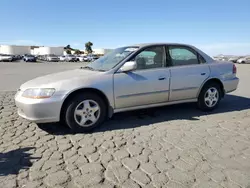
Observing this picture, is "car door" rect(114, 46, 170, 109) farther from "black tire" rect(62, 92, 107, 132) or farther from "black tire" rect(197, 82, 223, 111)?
"black tire" rect(197, 82, 223, 111)

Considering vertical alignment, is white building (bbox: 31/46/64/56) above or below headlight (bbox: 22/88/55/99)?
above

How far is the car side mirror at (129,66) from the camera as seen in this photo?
4.39 meters

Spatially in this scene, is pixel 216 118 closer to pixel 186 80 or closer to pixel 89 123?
pixel 186 80

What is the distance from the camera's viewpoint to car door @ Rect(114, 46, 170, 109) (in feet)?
14.6

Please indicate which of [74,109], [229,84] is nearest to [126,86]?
[74,109]

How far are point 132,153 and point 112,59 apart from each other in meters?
2.25

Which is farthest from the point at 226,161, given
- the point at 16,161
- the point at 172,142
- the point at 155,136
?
the point at 16,161

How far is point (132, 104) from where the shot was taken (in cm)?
463

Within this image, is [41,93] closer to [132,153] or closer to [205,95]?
[132,153]

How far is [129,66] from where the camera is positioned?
4387 mm

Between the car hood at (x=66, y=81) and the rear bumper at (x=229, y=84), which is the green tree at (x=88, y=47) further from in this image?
the car hood at (x=66, y=81)

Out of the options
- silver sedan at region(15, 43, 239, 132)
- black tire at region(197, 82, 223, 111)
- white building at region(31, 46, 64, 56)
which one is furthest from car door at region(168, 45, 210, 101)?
Result: white building at region(31, 46, 64, 56)

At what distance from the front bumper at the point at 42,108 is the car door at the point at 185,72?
2.33m

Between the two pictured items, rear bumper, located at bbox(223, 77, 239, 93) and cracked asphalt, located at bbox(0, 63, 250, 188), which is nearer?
cracked asphalt, located at bbox(0, 63, 250, 188)
